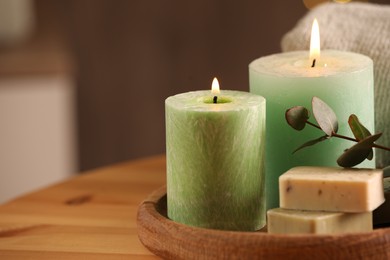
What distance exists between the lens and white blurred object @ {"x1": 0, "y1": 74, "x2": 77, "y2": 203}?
6.26 feet

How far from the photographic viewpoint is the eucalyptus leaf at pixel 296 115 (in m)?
0.69

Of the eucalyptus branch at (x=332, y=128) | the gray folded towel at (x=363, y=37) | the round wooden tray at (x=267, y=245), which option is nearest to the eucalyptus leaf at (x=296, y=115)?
the eucalyptus branch at (x=332, y=128)

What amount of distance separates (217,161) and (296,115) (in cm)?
8

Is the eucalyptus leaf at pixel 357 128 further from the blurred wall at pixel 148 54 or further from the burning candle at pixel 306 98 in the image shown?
Answer: the blurred wall at pixel 148 54

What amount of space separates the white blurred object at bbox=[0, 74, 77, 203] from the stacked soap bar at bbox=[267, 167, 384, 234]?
4.35 feet

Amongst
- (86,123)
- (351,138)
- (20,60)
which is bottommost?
(86,123)

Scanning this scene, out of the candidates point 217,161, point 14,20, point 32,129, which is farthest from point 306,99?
point 14,20

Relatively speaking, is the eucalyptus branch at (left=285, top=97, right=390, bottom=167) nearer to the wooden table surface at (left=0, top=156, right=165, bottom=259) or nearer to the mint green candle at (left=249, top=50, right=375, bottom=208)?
the mint green candle at (left=249, top=50, right=375, bottom=208)

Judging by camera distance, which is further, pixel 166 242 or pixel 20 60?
pixel 20 60

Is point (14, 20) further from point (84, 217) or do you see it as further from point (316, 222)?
point (316, 222)

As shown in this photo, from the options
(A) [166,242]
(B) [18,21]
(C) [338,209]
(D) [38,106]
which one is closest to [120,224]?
(A) [166,242]

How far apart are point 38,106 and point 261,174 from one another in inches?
50.9

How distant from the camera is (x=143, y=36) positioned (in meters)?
2.19

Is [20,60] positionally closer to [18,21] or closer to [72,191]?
[18,21]
